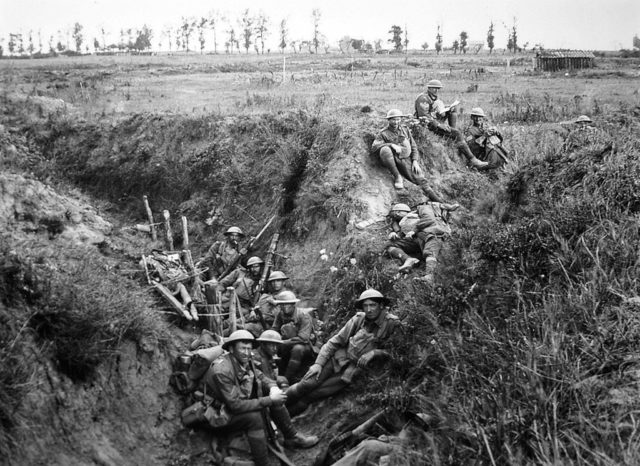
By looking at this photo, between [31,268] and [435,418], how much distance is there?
4.71m

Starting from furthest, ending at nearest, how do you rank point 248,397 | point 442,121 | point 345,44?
point 345,44
point 442,121
point 248,397

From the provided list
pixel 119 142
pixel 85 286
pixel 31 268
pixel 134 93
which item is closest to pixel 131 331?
pixel 85 286

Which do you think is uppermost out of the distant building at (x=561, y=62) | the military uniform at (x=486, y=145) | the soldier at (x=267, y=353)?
the distant building at (x=561, y=62)

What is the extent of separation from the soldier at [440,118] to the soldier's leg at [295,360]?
6111mm

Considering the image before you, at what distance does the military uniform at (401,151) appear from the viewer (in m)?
11.4

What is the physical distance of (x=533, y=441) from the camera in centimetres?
458

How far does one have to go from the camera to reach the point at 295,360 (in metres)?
8.49

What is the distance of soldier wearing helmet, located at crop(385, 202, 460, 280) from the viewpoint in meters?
8.68

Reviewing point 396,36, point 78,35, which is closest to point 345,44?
point 396,36

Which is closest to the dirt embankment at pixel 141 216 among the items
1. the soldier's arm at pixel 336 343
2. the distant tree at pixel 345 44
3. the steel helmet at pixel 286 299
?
the soldier's arm at pixel 336 343

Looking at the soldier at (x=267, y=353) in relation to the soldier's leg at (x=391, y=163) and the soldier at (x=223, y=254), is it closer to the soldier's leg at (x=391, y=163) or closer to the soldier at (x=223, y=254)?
the soldier at (x=223, y=254)

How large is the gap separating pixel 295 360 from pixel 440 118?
700 cm

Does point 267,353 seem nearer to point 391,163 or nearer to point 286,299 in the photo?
point 286,299

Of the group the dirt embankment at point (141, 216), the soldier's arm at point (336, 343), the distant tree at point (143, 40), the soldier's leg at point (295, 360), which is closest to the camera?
the dirt embankment at point (141, 216)
